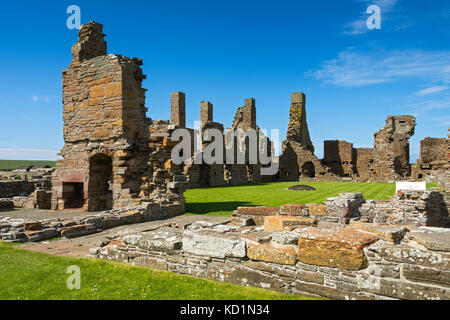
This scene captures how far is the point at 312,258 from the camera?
13.1 ft

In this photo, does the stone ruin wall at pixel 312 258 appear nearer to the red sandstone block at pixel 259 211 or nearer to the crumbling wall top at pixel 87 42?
the red sandstone block at pixel 259 211

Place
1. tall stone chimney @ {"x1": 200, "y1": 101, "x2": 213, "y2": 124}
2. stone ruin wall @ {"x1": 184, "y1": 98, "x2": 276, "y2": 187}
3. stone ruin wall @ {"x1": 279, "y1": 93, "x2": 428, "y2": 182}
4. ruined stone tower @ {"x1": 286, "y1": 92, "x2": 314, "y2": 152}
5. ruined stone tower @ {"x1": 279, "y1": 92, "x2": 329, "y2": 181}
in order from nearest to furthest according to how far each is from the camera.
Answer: stone ruin wall @ {"x1": 184, "y1": 98, "x2": 276, "y2": 187} < stone ruin wall @ {"x1": 279, "y1": 93, "x2": 428, "y2": 182} < tall stone chimney @ {"x1": 200, "y1": 101, "x2": 213, "y2": 124} < ruined stone tower @ {"x1": 279, "y1": 92, "x2": 329, "y2": 181} < ruined stone tower @ {"x1": 286, "y1": 92, "x2": 314, "y2": 152}

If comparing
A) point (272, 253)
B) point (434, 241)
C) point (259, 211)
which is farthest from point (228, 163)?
point (434, 241)

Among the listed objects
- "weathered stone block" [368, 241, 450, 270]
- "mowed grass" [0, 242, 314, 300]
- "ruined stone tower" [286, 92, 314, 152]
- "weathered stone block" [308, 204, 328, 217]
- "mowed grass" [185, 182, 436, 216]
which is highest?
"ruined stone tower" [286, 92, 314, 152]

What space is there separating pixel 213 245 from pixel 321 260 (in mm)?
1627

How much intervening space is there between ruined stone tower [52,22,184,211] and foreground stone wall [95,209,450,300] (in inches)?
260

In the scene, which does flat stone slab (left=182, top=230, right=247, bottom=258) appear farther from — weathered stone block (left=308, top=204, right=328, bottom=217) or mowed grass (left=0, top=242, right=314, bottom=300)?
weathered stone block (left=308, top=204, right=328, bottom=217)

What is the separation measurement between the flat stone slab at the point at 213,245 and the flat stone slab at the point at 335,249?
919mm

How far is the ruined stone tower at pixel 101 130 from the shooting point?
11.6m

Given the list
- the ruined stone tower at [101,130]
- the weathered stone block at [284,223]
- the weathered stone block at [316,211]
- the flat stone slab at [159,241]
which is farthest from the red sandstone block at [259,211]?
the ruined stone tower at [101,130]

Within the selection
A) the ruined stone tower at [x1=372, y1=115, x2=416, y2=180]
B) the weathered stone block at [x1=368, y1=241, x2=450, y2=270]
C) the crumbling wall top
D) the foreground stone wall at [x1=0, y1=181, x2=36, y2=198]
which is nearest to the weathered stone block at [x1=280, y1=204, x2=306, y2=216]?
the weathered stone block at [x1=368, y1=241, x2=450, y2=270]

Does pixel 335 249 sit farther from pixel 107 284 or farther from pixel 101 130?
pixel 101 130

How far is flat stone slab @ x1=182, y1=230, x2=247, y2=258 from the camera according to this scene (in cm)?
456

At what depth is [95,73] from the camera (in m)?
12.3
